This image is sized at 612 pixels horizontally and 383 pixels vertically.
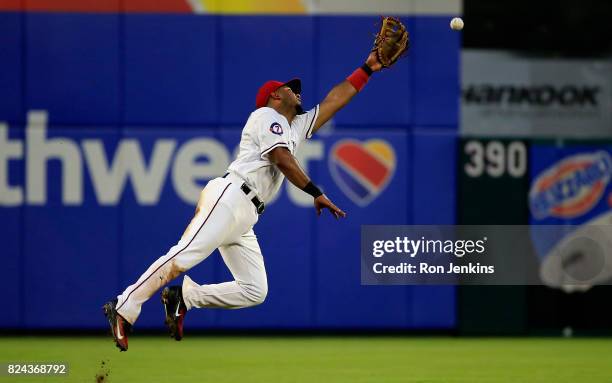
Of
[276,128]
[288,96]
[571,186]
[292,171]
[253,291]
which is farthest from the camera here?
[571,186]

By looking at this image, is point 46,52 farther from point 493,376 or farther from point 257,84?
point 493,376

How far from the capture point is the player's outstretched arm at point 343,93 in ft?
26.1

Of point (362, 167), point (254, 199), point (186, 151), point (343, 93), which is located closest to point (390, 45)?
point (343, 93)

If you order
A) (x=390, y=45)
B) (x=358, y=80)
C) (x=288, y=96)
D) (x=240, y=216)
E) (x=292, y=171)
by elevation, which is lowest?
(x=240, y=216)

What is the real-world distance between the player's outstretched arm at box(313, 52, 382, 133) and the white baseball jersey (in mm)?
281

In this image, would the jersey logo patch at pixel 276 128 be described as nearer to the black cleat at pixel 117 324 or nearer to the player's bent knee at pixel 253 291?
the player's bent knee at pixel 253 291

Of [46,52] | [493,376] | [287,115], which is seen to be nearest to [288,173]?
[287,115]

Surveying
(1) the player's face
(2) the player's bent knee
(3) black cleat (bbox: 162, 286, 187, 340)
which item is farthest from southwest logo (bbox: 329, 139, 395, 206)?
(3) black cleat (bbox: 162, 286, 187, 340)

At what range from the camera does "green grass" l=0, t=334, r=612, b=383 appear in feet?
26.5

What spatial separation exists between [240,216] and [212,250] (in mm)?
304

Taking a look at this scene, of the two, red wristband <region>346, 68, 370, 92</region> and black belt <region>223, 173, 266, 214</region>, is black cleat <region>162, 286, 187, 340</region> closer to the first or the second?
black belt <region>223, 173, 266, 214</region>

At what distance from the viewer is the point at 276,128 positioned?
24.8 feet

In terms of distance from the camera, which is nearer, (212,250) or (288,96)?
(212,250)

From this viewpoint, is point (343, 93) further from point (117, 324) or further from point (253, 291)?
point (117, 324)
